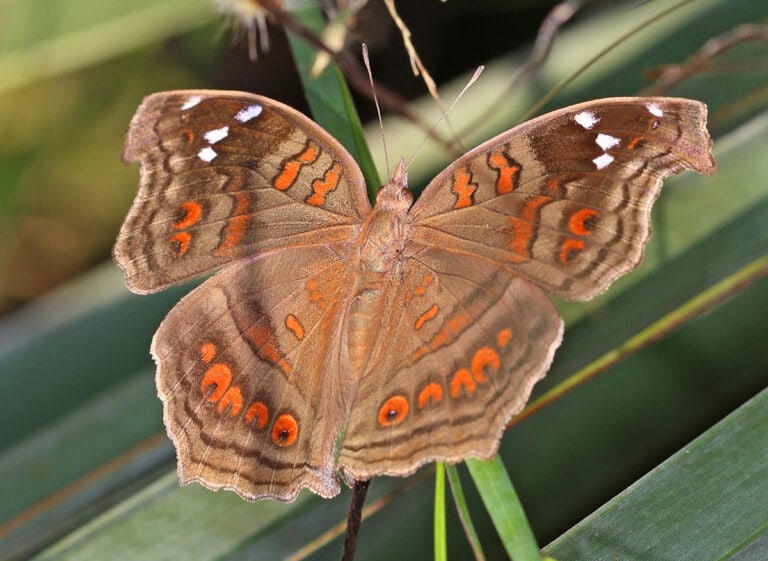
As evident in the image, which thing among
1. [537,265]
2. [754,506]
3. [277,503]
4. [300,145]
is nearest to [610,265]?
[537,265]

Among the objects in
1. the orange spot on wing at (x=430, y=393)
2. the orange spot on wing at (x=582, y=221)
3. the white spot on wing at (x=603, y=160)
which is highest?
the white spot on wing at (x=603, y=160)

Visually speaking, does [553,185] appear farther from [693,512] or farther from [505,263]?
[693,512]

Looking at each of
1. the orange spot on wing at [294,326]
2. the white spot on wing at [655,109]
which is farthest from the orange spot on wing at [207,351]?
the white spot on wing at [655,109]

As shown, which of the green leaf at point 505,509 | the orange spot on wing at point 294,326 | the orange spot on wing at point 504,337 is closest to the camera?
the green leaf at point 505,509

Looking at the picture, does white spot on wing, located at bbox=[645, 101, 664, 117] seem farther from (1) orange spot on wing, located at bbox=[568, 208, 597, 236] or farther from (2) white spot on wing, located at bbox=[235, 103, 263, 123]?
(2) white spot on wing, located at bbox=[235, 103, 263, 123]

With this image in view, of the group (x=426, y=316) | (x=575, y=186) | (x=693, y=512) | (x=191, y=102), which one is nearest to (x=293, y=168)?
(x=191, y=102)

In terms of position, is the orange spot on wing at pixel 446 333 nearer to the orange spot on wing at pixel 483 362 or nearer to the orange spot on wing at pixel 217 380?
the orange spot on wing at pixel 483 362
